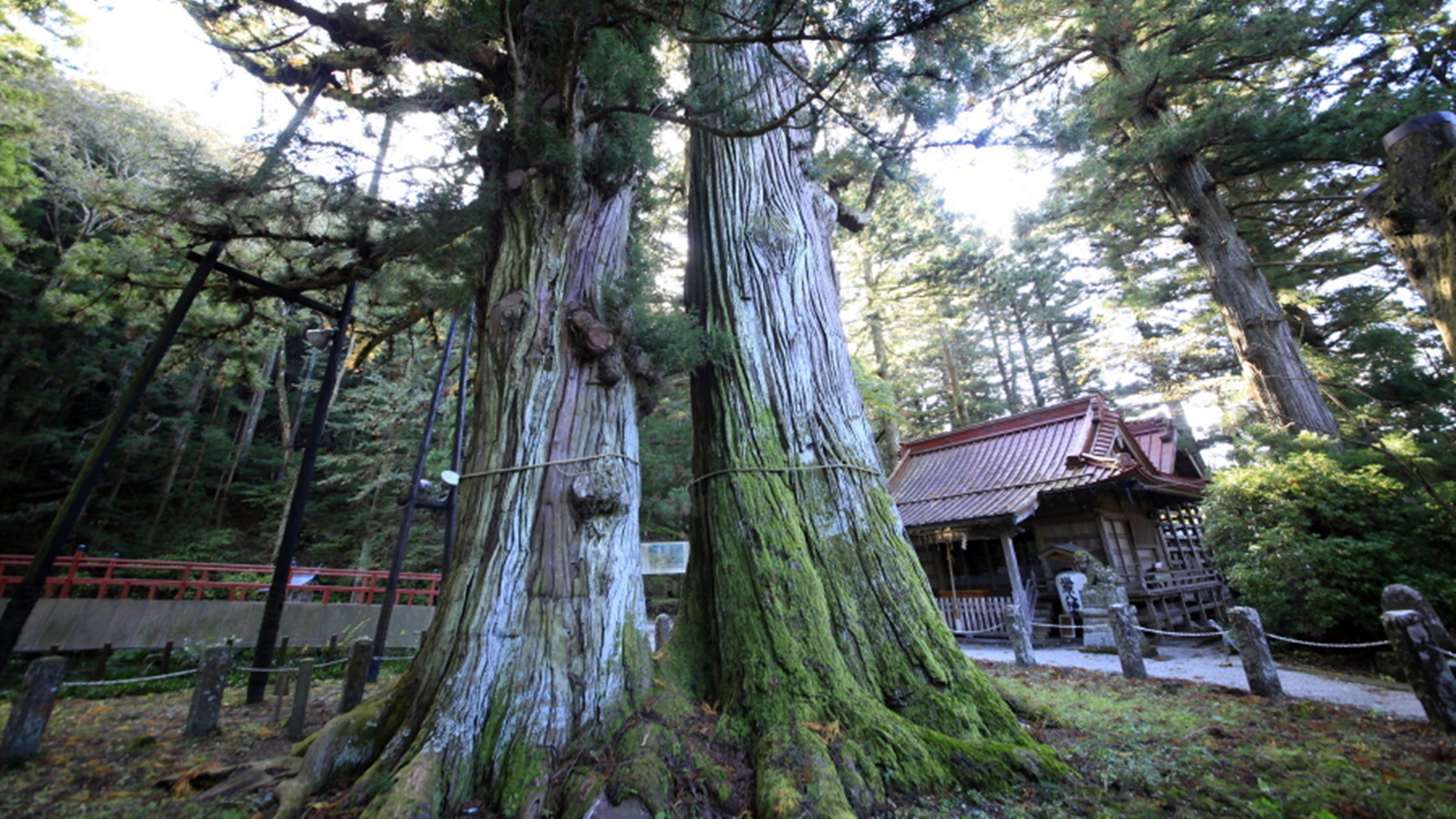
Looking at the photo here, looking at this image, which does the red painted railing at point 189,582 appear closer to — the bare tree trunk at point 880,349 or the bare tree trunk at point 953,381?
the bare tree trunk at point 880,349

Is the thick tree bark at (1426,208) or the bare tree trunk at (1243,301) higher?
the bare tree trunk at (1243,301)

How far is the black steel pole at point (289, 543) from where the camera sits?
551cm

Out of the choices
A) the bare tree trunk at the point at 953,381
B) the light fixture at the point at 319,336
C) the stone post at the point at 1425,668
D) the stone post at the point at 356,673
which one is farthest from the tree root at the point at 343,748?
the bare tree trunk at the point at 953,381

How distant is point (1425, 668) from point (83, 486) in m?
9.44

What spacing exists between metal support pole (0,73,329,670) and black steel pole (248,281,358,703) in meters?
1.18

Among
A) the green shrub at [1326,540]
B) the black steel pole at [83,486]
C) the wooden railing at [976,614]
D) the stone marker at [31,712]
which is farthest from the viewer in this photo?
the wooden railing at [976,614]

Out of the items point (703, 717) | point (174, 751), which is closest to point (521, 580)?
point (703, 717)

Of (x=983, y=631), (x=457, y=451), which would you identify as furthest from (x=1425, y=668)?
(x=457, y=451)

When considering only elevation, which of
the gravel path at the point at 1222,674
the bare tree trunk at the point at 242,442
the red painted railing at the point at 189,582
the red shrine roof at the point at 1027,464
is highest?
the bare tree trunk at the point at 242,442

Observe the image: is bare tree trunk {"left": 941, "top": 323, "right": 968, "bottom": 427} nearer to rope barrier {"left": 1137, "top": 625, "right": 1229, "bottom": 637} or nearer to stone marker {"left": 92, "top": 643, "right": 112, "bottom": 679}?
rope barrier {"left": 1137, "top": 625, "right": 1229, "bottom": 637}

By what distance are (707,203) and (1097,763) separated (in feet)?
15.4

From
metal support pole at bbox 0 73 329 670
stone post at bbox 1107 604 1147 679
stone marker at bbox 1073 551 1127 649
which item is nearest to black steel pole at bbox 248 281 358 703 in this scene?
metal support pole at bbox 0 73 329 670

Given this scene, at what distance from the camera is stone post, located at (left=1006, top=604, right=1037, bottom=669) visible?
6891 millimetres

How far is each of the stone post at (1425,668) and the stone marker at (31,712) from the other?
8640 millimetres
